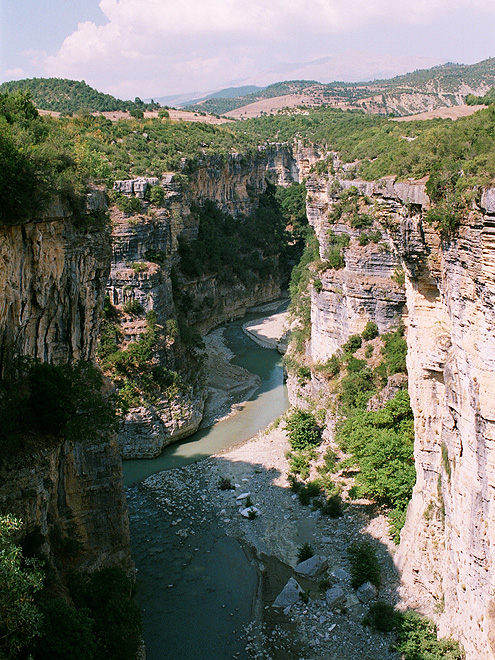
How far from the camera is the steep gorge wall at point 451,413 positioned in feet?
32.3

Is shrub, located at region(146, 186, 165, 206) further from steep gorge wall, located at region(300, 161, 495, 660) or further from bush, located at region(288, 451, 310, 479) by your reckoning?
steep gorge wall, located at region(300, 161, 495, 660)

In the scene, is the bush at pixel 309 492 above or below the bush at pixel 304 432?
below

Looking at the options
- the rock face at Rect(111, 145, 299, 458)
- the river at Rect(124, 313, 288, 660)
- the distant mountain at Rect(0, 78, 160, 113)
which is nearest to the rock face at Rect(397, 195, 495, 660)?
the river at Rect(124, 313, 288, 660)


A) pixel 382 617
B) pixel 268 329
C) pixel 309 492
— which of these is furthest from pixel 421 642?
pixel 268 329

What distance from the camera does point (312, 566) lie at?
56.3 ft

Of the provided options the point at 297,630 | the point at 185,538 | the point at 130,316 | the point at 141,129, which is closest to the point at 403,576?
the point at 297,630

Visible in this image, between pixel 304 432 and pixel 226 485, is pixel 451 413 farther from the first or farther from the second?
pixel 304 432

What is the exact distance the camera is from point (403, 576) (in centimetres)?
1504

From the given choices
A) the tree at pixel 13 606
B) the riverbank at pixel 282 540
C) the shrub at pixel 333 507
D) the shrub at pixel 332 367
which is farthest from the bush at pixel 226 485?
the tree at pixel 13 606

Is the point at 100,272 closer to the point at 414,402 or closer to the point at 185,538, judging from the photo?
the point at 414,402

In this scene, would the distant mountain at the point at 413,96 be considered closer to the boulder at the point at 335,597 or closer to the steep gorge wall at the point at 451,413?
the steep gorge wall at the point at 451,413

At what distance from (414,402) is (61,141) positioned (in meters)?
9.95

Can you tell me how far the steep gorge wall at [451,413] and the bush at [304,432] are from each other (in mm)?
8486

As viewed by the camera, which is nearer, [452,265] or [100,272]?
[452,265]
